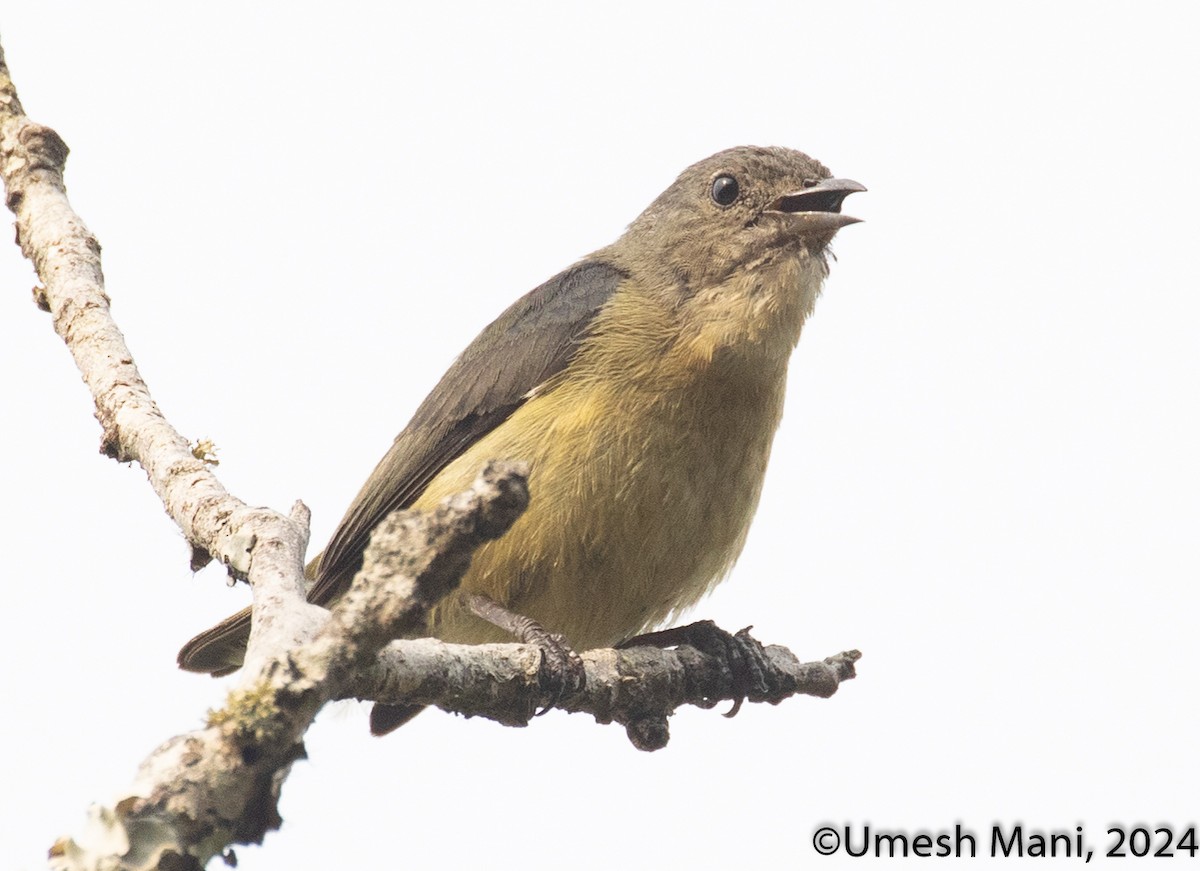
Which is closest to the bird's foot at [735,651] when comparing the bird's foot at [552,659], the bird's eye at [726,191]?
the bird's foot at [552,659]

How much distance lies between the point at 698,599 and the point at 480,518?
3.65 meters

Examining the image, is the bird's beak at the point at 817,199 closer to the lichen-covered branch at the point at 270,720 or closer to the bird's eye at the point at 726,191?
the bird's eye at the point at 726,191

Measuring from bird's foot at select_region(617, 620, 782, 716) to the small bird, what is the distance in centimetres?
12

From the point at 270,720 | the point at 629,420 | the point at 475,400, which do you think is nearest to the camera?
the point at 270,720

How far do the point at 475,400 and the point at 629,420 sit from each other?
0.96 metres

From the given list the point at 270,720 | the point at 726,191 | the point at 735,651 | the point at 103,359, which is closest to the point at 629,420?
the point at 735,651

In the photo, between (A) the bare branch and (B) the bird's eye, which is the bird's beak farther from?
(A) the bare branch

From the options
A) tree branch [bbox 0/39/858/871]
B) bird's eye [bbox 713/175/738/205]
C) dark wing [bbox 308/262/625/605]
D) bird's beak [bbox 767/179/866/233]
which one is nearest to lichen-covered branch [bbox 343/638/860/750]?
tree branch [bbox 0/39/858/871]

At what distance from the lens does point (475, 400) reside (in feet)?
21.2

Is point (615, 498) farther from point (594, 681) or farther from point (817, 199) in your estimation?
point (817, 199)

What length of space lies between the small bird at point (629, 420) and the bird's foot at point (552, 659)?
28 centimetres

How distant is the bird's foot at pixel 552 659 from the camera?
4.71 metres

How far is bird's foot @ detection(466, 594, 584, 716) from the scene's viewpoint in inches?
185

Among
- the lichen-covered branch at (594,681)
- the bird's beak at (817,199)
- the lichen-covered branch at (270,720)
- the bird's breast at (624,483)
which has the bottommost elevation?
the lichen-covered branch at (270,720)
